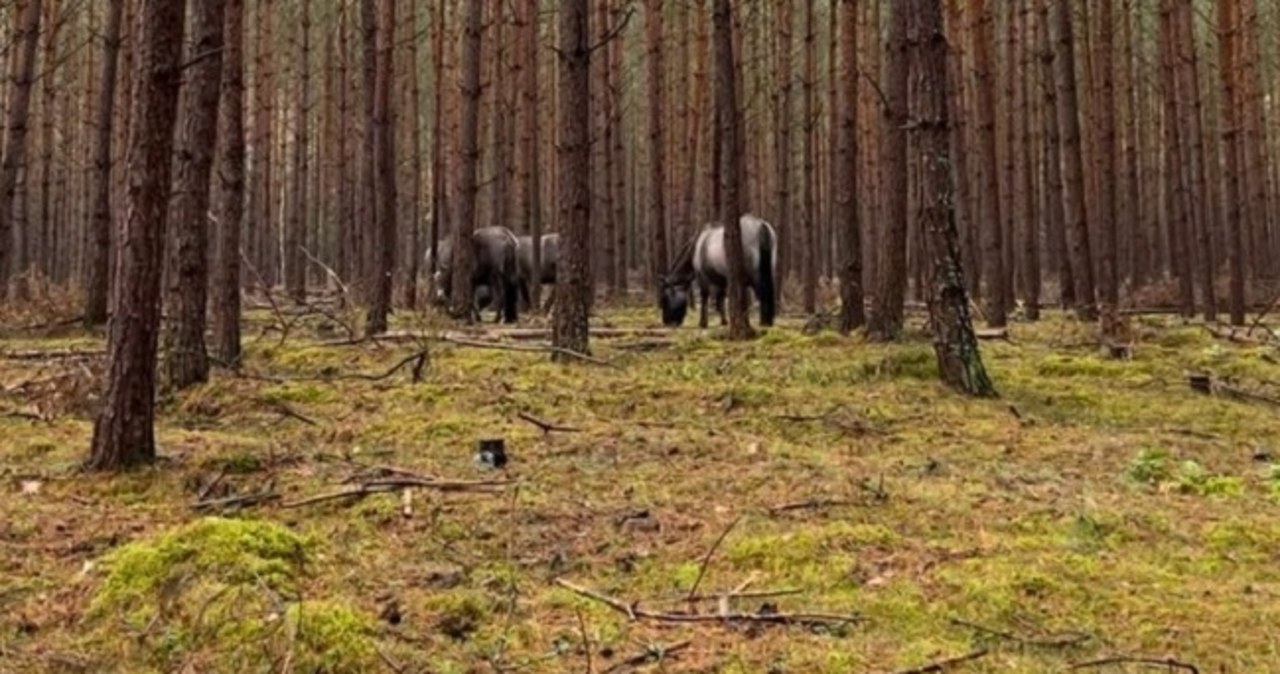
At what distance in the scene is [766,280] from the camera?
620 inches

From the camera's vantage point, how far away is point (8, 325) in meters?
14.7

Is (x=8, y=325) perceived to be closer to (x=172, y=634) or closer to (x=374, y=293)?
(x=374, y=293)

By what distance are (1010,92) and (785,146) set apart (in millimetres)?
4373

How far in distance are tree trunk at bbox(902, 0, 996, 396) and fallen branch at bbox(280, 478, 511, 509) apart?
4.14 m

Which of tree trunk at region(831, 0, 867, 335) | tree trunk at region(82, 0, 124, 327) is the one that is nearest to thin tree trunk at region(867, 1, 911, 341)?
tree trunk at region(831, 0, 867, 335)

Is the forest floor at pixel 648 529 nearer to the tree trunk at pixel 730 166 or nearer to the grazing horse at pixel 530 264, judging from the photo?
the tree trunk at pixel 730 166

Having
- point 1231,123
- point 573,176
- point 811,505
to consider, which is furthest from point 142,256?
point 1231,123

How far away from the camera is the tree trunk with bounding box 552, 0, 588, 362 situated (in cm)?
993

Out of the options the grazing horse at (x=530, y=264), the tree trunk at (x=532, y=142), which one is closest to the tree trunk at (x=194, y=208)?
the tree trunk at (x=532, y=142)

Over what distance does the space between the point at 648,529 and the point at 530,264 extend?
1687 centimetres

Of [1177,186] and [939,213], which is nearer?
[939,213]

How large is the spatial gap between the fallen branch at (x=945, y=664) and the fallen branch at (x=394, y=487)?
2.58 metres

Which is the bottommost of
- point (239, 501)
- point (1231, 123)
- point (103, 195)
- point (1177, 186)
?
point (239, 501)

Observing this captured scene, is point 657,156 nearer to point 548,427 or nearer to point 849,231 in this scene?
point 849,231
